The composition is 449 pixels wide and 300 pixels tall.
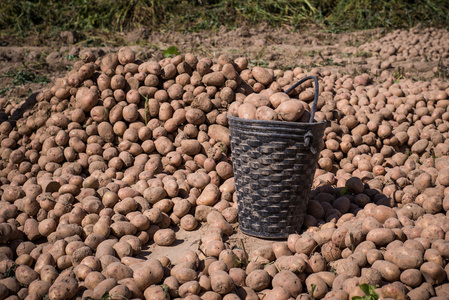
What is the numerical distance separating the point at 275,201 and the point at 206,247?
54cm

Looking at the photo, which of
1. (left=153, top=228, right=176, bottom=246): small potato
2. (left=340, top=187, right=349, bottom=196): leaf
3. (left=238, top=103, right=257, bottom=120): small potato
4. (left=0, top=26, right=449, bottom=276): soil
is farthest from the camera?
(left=0, top=26, right=449, bottom=276): soil

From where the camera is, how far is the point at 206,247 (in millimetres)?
2393

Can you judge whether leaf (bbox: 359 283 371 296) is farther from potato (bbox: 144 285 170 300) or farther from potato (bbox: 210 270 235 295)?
potato (bbox: 144 285 170 300)

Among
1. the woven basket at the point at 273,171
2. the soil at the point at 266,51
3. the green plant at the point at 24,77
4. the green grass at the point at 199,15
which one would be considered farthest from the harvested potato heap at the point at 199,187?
the green grass at the point at 199,15

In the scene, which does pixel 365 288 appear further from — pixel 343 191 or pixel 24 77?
pixel 24 77

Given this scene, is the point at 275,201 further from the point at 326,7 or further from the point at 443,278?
the point at 326,7

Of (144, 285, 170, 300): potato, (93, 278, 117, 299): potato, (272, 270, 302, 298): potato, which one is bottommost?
(272, 270, 302, 298): potato

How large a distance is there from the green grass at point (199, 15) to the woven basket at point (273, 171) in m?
5.47

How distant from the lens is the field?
207 cm

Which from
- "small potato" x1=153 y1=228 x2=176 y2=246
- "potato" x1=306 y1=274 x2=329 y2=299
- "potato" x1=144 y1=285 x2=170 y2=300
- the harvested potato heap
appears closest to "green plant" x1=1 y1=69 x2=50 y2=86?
the harvested potato heap

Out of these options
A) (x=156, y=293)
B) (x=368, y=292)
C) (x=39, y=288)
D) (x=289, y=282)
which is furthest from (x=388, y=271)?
(x=39, y=288)

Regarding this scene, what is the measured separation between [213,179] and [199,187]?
5.1 inches

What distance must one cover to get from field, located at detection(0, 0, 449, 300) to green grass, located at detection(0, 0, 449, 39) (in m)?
1.78

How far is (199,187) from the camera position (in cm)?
314
